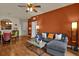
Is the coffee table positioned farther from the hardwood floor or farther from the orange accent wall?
the orange accent wall

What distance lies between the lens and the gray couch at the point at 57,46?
2.36 m

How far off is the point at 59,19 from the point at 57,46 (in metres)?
0.63

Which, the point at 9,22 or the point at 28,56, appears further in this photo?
the point at 9,22

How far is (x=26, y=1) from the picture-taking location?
2.19 meters

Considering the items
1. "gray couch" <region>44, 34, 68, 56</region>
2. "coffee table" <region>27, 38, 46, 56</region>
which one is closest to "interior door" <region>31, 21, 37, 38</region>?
"coffee table" <region>27, 38, 46, 56</region>

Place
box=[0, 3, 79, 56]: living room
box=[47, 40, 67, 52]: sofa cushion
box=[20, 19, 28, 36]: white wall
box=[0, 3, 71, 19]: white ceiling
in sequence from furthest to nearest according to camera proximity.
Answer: box=[20, 19, 28, 36]: white wall
box=[0, 3, 79, 56]: living room
box=[47, 40, 67, 52]: sofa cushion
box=[0, 3, 71, 19]: white ceiling

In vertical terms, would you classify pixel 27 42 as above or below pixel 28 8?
below

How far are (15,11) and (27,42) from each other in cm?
77

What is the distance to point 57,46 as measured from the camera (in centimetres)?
244

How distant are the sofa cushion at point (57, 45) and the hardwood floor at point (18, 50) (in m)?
0.14

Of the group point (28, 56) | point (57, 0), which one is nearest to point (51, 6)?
point (57, 0)

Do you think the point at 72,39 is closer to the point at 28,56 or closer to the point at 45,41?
the point at 45,41

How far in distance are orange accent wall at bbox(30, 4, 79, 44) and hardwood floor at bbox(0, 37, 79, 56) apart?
0.49 m

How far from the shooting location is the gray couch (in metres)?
2.36
